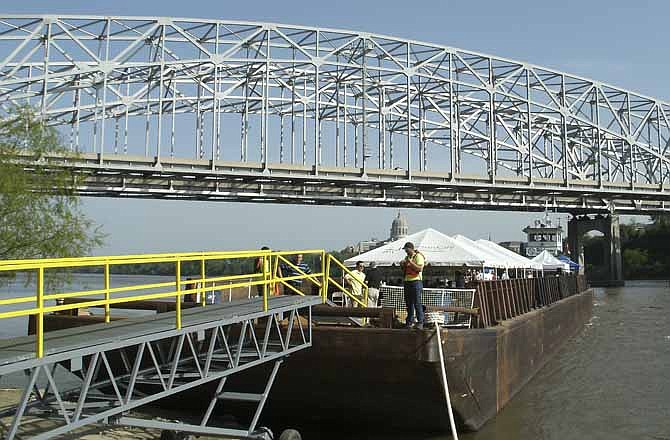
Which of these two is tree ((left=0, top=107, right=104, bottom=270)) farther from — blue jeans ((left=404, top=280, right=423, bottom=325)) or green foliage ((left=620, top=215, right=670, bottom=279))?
green foliage ((left=620, top=215, right=670, bottom=279))

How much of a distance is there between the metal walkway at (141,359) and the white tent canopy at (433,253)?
6.37 metres

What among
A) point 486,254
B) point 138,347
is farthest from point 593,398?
point 138,347

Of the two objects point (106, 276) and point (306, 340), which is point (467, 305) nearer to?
point (306, 340)

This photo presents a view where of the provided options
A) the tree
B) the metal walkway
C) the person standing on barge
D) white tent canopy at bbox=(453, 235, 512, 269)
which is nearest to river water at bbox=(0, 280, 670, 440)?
the person standing on barge

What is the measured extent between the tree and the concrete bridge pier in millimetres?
84720

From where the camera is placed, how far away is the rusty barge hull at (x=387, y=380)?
43.2 feet

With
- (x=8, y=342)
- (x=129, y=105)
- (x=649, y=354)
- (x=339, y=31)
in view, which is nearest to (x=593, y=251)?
(x=339, y=31)

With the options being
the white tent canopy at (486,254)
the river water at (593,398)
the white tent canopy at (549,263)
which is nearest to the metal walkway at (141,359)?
the river water at (593,398)

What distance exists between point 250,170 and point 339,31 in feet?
53.8

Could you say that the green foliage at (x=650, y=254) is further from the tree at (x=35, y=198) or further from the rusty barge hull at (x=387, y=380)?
the rusty barge hull at (x=387, y=380)

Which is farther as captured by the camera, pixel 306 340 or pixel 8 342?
pixel 306 340

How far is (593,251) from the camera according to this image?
449ft

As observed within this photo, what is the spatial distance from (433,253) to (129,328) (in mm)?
11186

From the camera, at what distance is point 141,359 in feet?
36.2
